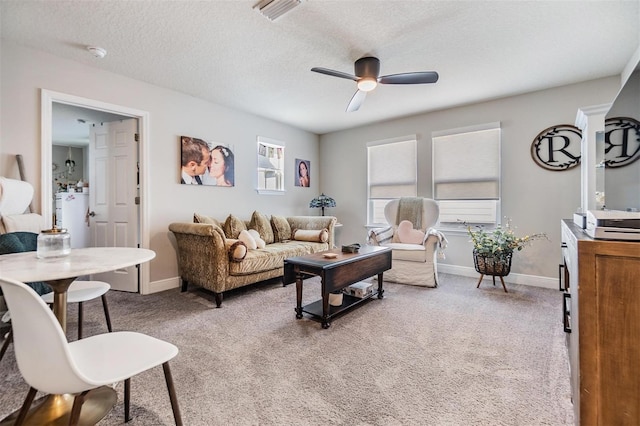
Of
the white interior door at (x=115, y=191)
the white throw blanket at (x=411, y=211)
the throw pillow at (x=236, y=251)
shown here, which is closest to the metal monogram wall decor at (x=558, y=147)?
the white throw blanket at (x=411, y=211)

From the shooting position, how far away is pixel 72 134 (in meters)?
5.61

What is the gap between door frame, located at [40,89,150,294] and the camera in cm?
275

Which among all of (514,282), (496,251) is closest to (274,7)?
(496,251)

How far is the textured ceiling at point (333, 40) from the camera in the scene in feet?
7.07

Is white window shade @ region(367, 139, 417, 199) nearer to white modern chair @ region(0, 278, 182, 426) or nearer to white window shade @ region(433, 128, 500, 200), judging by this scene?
white window shade @ region(433, 128, 500, 200)

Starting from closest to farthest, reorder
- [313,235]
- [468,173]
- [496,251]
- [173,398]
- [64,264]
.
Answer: [173,398], [64,264], [496,251], [468,173], [313,235]

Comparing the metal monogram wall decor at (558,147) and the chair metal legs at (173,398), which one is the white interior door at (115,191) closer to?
the chair metal legs at (173,398)

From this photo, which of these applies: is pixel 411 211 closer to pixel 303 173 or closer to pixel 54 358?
pixel 303 173

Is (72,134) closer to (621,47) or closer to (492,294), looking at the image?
(492,294)

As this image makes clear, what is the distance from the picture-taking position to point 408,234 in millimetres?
4090

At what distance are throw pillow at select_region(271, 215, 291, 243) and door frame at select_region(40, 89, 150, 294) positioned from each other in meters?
1.77

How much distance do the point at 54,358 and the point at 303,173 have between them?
494cm

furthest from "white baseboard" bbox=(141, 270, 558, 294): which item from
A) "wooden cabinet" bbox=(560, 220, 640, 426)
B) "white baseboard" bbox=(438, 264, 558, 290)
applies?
"wooden cabinet" bbox=(560, 220, 640, 426)

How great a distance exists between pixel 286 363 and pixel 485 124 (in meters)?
4.08
